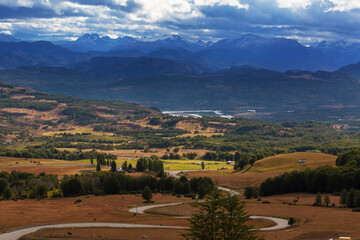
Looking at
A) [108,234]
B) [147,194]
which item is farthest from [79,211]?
[108,234]

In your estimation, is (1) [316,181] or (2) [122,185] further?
(2) [122,185]

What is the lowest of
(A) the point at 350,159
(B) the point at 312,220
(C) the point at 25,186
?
(B) the point at 312,220

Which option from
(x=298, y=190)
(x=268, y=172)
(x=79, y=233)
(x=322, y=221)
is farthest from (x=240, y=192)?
(x=79, y=233)

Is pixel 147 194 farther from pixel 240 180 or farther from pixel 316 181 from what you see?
pixel 316 181

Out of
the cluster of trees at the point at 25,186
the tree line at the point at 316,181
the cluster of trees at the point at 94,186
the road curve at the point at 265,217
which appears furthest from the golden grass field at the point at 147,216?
the cluster of trees at the point at 25,186

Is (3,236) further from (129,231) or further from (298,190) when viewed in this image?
(298,190)

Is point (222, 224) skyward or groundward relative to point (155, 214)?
skyward

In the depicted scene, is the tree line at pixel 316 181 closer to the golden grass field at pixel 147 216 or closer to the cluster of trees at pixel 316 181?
the cluster of trees at pixel 316 181

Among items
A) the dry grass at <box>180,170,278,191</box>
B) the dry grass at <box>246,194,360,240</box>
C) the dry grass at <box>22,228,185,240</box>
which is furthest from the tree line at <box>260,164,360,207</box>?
the dry grass at <box>22,228,185,240</box>
